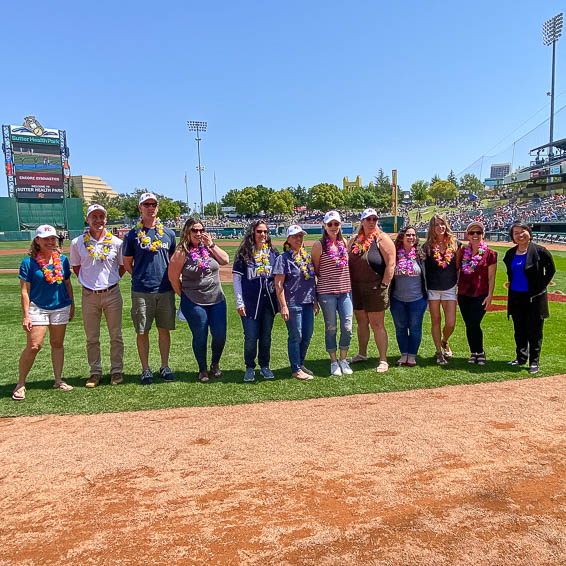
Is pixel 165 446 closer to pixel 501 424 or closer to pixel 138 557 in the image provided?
pixel 138 557

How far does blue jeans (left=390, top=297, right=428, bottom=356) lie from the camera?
18.9ft

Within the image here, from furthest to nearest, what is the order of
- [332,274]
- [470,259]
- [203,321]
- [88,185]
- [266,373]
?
[88,185] < [470,259] < [266,373] < [332,274] < [203,321]

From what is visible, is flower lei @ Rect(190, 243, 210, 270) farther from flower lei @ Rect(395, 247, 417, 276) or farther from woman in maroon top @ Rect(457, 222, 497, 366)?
woman in maroon top @ Rect(457, 222, 497, 366)

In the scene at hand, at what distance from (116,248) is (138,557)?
361cm

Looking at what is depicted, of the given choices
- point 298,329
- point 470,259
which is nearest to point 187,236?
point 298,329

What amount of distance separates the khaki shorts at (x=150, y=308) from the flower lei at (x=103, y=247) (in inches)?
20.7

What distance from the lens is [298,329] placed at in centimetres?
546

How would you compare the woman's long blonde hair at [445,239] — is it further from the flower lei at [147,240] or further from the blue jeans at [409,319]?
the flower lei at [147,240]

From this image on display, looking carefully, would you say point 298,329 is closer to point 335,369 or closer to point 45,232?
point 335,369

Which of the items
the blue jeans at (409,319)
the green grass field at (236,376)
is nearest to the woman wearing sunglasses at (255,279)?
the green grass field at (236,376)

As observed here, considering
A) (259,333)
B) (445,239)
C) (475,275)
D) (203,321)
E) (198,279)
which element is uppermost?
(445,239)

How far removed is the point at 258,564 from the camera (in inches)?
94.0

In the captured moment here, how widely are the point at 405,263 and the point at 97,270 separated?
3.58 metres

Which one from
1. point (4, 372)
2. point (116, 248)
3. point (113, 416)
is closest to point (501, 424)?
point (113, 416)
